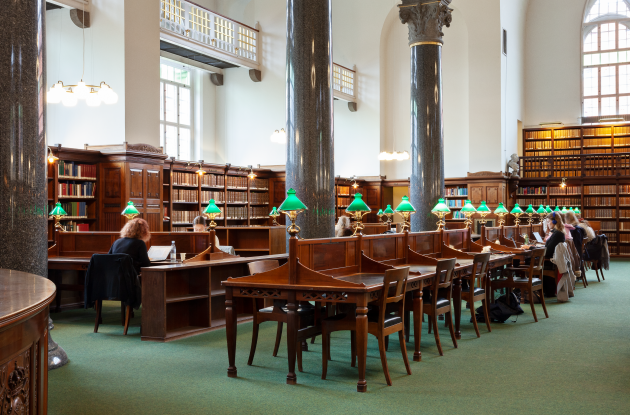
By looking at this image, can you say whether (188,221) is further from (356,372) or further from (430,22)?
(356,372)

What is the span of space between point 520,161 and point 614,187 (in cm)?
278

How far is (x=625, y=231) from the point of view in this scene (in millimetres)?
17703

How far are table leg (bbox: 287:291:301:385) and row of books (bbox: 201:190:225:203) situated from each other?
9486 millimetres

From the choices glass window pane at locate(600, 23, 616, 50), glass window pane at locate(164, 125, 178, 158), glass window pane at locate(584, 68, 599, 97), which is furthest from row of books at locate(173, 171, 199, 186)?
glass window pane at locate(600, 23, 616, 50)

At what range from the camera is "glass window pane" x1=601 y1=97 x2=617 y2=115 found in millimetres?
19031

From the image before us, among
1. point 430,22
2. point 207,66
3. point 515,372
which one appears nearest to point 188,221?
point 207,66

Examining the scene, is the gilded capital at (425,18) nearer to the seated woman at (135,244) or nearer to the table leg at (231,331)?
the seated woman at (135,244)

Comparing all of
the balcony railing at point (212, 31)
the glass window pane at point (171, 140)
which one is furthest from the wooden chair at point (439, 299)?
the glass window pane at point (171, 140)

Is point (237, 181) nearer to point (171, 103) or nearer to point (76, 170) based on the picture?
point (171, 103)

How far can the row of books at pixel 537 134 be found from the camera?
19.4 meters

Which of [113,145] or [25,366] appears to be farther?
[113,145]

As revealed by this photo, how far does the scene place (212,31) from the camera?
14375 mm

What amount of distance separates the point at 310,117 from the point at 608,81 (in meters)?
16.0

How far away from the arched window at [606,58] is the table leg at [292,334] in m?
17.3
